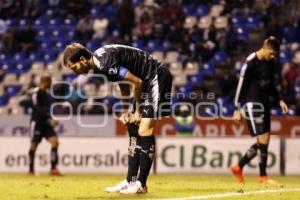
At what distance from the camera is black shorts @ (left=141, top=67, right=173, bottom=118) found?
33.2ft

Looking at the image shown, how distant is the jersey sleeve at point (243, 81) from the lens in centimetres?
1295

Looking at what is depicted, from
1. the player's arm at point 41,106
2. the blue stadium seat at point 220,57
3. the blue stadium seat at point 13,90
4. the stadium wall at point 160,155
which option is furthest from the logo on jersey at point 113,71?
the blue stadium seat at point 13,90

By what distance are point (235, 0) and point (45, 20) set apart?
259 inches

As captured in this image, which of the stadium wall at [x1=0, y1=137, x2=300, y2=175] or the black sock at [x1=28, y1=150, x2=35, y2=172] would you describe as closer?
the black sock at [x1=28, y1=150, x2=35, y2=172]

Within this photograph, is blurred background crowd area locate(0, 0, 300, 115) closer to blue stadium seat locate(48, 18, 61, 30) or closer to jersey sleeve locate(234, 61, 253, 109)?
blue stadium seat locate(48, 18, 61, 30)

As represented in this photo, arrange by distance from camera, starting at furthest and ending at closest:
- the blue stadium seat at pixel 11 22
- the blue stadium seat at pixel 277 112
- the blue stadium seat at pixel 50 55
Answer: the blue stadium seat at pixel 11 22
the blue stadium seat at pixel 50 55
the blue stadium seat at pixel 277 112

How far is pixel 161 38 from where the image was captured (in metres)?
24.3

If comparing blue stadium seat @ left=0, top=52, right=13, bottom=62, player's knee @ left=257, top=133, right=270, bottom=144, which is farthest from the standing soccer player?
blue stadium seat @ left=0, top=52, right=13, bottom=62

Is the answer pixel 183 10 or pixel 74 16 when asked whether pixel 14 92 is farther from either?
pixel 183 10

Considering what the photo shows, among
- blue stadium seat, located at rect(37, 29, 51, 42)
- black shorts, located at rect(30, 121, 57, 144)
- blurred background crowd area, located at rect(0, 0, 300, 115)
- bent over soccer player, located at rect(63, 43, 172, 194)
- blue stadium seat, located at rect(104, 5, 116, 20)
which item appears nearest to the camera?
bent over soccer player, located at rect(63, 43, 172, 194)

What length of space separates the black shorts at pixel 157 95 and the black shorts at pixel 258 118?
2935 millimetres

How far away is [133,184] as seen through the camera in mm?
10195

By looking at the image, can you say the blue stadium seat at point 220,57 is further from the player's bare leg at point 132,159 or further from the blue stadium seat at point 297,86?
the player's bare leg at point 132,159

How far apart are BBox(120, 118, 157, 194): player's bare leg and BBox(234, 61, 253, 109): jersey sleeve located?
3189 mm
